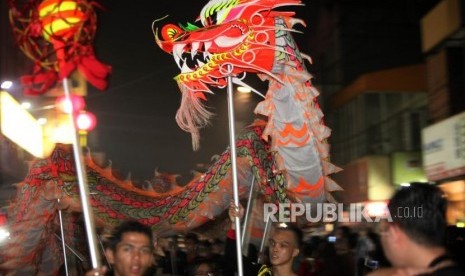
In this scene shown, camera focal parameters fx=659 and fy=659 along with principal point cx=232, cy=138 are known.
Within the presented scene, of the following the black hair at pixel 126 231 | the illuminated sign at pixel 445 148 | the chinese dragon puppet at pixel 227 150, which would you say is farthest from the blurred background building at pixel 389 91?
the black hair at pixel 126 231

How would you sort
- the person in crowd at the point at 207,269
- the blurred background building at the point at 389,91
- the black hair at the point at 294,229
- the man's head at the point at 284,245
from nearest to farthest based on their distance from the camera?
the man's head at the point at 284,245 < the black hair at the point at 294,229 < the person in crowd at the point at 207,269 < the blurred background building at the point at 389,91

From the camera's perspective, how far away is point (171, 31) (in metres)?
3.93

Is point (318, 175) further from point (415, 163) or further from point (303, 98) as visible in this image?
point (415, 163)

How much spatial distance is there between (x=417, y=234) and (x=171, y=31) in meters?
2.15

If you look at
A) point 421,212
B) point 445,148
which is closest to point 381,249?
point 421,212

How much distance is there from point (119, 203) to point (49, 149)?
0.83 m

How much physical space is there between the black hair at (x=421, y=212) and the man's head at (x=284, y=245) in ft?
5.52

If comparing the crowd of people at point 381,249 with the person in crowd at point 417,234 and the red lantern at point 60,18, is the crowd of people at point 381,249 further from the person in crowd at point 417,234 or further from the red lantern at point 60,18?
the red lantern at point 60,18

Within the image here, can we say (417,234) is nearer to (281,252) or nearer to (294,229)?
(281,252)

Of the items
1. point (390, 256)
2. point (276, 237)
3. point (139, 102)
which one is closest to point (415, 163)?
point (139, 102)

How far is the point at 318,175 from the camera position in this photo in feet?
13.2

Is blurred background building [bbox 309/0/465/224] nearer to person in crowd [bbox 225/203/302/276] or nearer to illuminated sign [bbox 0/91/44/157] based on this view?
person in crowd [bbox 225/203/302/276]

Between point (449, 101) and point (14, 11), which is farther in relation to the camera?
point (449, 101)

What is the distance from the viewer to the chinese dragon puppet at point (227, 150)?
3.75 meters
